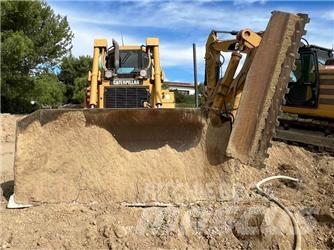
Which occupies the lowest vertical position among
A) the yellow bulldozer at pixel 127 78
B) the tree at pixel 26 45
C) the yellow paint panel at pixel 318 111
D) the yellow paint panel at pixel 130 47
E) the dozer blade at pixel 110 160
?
the dozer blade at pixel 110 160

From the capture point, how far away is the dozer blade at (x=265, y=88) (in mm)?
4902

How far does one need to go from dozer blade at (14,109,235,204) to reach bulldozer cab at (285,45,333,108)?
21.0 ft

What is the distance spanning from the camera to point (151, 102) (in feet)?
30.3

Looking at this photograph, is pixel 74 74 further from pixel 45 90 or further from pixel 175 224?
pixel 175 224

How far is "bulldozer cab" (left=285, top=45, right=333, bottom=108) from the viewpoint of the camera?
11.2 metres

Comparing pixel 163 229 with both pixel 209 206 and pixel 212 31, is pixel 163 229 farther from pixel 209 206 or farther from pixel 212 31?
pixel 212 31

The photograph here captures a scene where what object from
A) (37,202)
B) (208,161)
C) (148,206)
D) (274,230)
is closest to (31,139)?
(37,202)

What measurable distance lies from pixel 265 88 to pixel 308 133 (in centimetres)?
651

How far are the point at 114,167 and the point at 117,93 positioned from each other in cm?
383

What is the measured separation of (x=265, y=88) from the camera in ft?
16.5

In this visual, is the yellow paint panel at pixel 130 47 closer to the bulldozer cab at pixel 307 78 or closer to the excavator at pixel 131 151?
the bulldozer cab at pixel 307 78

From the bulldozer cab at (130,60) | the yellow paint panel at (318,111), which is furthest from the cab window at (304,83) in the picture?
the bulldozer cab at (130,60)

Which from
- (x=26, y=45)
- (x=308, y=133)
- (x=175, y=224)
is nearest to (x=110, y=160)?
(x=175, y=224)

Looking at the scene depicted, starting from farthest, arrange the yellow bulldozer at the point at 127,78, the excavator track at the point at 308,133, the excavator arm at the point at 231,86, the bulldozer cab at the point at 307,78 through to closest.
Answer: the bulldozer cab at the point at 307,78
the excavator track at the point at 308,133
the yellow bulldozer at the point at 127,78
the excavator arm at the point at 231,86
